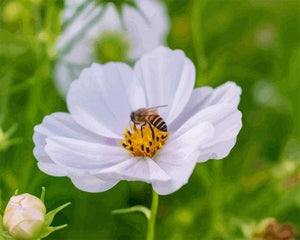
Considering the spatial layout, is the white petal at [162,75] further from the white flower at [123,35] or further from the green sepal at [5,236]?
the white flower at [123,35]

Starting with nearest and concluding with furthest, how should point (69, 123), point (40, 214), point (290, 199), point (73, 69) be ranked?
point (40, 214)
point (69, 123)
point (290, 199)
point (73, 69)

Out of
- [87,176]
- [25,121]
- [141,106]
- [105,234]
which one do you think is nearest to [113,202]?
[105,234]

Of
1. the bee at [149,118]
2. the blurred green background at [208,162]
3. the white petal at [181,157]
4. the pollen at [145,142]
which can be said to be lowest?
the blurred green background at [208,162]

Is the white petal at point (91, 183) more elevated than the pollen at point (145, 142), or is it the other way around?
the white petal at point (91, 183)

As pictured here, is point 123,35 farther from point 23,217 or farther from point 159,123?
point 23,217

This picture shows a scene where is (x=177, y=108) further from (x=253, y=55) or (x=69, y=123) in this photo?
(x=253, y=55)

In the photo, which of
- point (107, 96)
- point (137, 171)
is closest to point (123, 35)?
point (107, 96)

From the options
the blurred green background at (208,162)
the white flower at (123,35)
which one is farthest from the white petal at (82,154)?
the white flower at (123,35)
